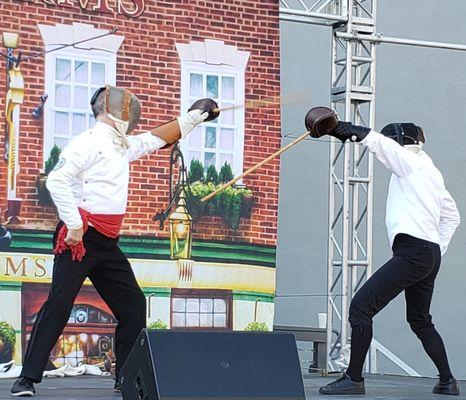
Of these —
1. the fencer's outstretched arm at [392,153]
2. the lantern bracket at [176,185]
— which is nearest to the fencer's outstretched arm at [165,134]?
the fencer's outstretched arm at [392,153]

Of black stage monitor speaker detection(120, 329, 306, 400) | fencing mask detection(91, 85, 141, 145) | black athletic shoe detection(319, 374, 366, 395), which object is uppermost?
fencing mask detection(91, 85, 141, 145)

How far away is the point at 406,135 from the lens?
6.11 metres

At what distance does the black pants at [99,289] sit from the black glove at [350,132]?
1.34 meters

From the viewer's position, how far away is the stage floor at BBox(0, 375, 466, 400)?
18.2 feet

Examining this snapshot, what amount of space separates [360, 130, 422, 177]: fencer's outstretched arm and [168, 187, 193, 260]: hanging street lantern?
7.24 ft

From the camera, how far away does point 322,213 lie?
13117mm

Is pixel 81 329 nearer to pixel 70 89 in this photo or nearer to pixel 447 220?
pixel 70 89

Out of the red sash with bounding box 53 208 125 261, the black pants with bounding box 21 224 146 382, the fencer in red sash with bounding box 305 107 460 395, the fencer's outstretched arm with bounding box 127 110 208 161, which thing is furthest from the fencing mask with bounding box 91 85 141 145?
the fencer in red sash with bounding box 305 107 460 395

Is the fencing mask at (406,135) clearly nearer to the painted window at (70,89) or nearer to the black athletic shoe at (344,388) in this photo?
the black athletic shoe at (344,388)

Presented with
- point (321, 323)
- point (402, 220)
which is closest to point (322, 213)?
point (321, 323)

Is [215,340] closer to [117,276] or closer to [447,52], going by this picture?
[117,276]

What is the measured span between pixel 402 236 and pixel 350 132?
0.66 meters

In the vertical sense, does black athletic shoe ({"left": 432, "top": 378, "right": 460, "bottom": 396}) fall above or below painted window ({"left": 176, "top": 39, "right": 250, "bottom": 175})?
below

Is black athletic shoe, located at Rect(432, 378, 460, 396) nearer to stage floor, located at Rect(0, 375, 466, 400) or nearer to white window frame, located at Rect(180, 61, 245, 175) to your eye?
stage floor, located at Rect(0, 375, 466, 400)
